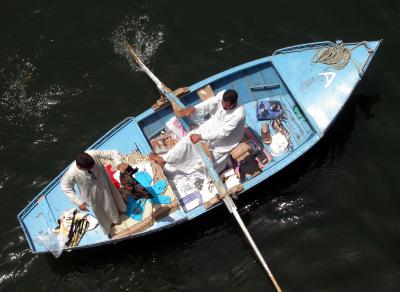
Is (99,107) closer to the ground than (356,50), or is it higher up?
higher up

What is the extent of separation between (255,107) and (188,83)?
215 centimetres

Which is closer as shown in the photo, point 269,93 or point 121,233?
point 121,233

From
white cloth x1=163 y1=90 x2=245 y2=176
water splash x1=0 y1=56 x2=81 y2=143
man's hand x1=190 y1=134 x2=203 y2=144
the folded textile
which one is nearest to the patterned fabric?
white cloth x1=163 y1=90 x2=245 y2=176

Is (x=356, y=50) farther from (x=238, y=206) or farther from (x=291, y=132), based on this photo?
(x=238, y=206)

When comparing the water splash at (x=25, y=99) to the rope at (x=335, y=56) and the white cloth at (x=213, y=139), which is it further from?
the rope at (x=335, y=56)

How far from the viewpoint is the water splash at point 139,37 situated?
12.8 metres

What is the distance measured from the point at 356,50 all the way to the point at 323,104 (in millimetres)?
1525

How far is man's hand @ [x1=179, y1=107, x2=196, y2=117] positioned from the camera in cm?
1016

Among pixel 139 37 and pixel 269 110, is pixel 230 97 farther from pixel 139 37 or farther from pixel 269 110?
pixel 139 37

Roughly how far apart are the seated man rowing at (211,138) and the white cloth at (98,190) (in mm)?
1420

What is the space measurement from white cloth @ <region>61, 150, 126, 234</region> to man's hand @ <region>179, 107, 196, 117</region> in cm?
207

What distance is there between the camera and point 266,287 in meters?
9.95

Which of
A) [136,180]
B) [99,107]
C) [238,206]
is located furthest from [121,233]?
[99,107]

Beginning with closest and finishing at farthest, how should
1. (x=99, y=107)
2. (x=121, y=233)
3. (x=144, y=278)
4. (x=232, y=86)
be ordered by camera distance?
(x=121, y=233), (x=144, y=278), (x=232, y=86), (x=99, y=107)
